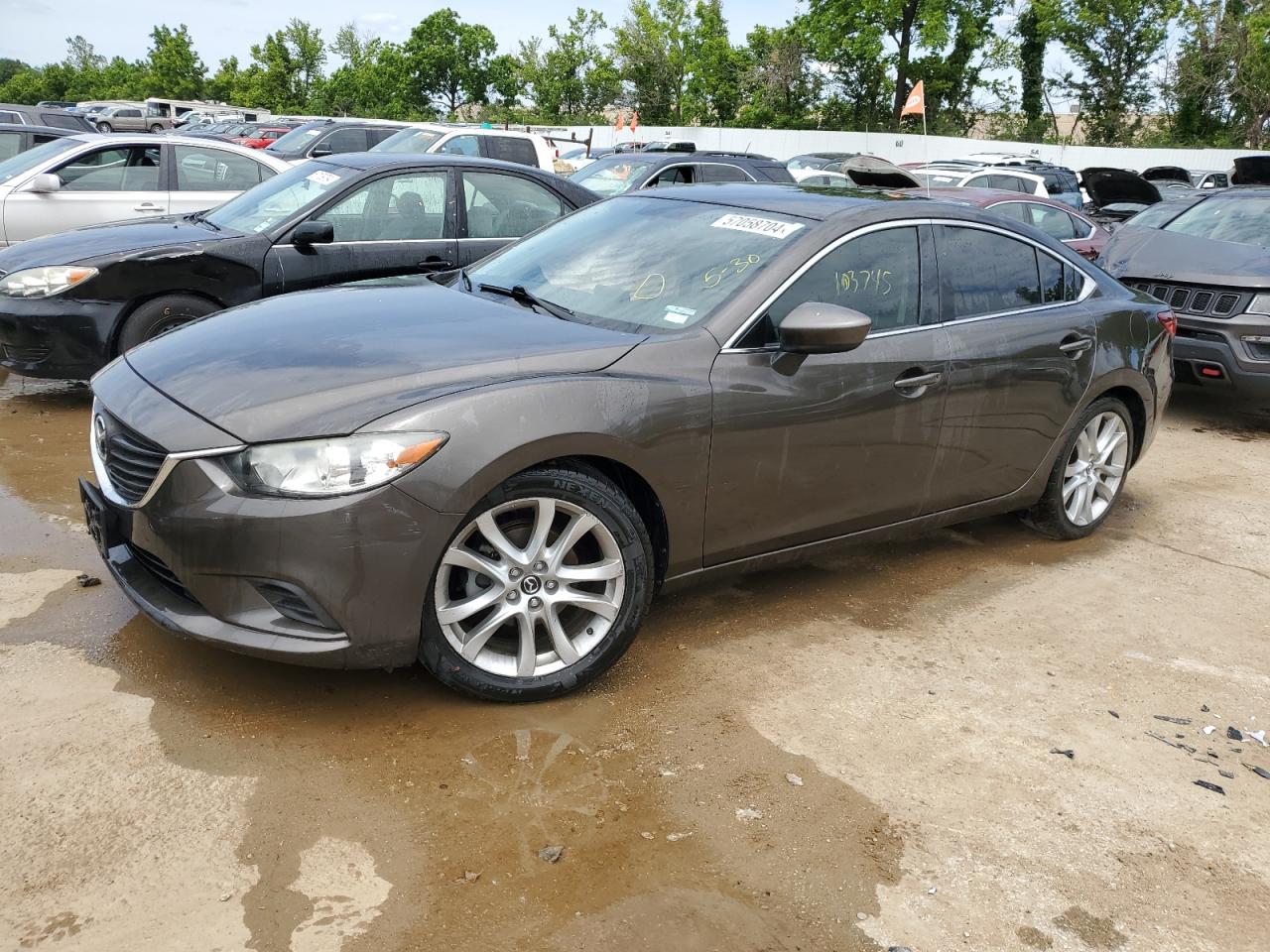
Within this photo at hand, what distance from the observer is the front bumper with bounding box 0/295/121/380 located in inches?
251

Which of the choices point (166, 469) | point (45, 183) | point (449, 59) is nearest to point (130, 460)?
point (166, 469)

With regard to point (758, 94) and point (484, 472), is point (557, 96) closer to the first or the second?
point (758, 94)

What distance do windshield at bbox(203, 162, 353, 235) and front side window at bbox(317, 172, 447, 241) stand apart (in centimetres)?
19

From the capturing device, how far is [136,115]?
4162 cm

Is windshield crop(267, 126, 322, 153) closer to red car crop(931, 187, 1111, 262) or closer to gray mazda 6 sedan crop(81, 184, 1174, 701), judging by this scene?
red car crop(931, 187, 1111, 262)

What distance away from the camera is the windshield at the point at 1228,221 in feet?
28.1

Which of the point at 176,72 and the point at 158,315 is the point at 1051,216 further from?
the point at 176,72

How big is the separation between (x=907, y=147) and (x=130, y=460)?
151 ft

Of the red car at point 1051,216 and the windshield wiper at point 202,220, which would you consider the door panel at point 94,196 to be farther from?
the red car at point 1051,216

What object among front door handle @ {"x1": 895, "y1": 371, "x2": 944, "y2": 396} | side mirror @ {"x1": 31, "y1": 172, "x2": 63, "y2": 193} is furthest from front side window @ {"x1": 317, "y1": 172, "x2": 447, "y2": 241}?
front door handle @ {"x1": 895, "y1": 371, "x2": 944, "y2": 396}

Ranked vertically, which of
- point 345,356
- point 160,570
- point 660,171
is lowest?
point 160,570

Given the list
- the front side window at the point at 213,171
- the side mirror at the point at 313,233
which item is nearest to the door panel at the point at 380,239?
the side mirror at the point at 313,233

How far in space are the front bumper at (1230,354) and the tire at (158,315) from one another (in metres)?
6.64

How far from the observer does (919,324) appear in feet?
14.4
